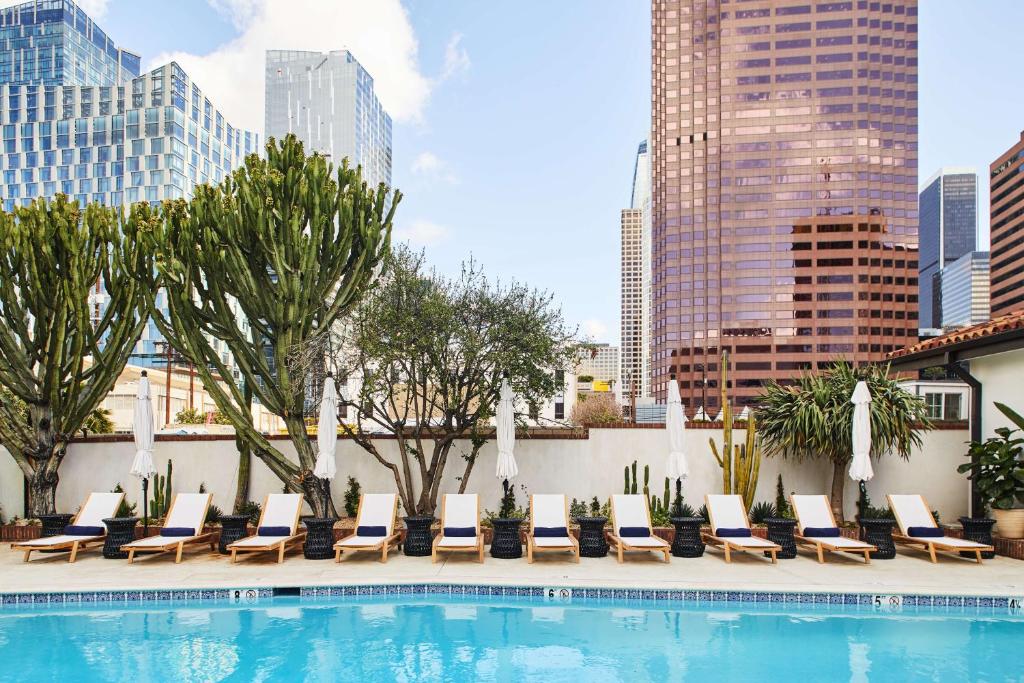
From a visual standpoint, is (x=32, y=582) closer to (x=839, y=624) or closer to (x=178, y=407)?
(x=839, y=624)

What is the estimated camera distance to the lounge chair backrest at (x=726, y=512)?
10.8 metres

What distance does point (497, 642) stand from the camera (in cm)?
733

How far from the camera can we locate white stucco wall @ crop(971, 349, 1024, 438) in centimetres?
1095

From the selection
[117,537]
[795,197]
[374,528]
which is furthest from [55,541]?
[795,197]

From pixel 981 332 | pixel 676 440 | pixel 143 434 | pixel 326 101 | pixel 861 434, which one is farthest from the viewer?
pixel 326 101

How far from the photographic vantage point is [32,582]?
29.1ft

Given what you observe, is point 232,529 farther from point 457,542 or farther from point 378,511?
point 457,542

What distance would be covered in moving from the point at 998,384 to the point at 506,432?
25.0ft

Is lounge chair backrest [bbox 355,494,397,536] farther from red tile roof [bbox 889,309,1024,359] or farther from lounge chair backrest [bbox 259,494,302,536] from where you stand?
red tile roof [bbox 889,309,1024,359]

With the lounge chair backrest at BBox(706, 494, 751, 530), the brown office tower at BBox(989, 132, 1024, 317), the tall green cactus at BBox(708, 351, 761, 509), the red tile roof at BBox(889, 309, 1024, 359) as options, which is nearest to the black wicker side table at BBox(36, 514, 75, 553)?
the lounge chair backrest at BBox(706, 494, 751, 530)

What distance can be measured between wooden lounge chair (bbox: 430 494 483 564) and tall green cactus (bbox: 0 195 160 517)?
19.8ft

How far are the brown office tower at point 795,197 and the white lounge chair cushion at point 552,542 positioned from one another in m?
96.3

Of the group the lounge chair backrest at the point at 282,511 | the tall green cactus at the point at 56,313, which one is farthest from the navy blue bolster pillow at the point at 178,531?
the tall green cactus at the point at 56,313

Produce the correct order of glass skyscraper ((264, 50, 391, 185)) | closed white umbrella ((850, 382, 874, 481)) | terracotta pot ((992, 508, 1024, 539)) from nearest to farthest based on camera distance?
terracotta pot ((992, 508, 1024, 539)), closed white umbrella ((850, 382, 874, 481)), glass skyscraper ((264, 50, 391, 185))
